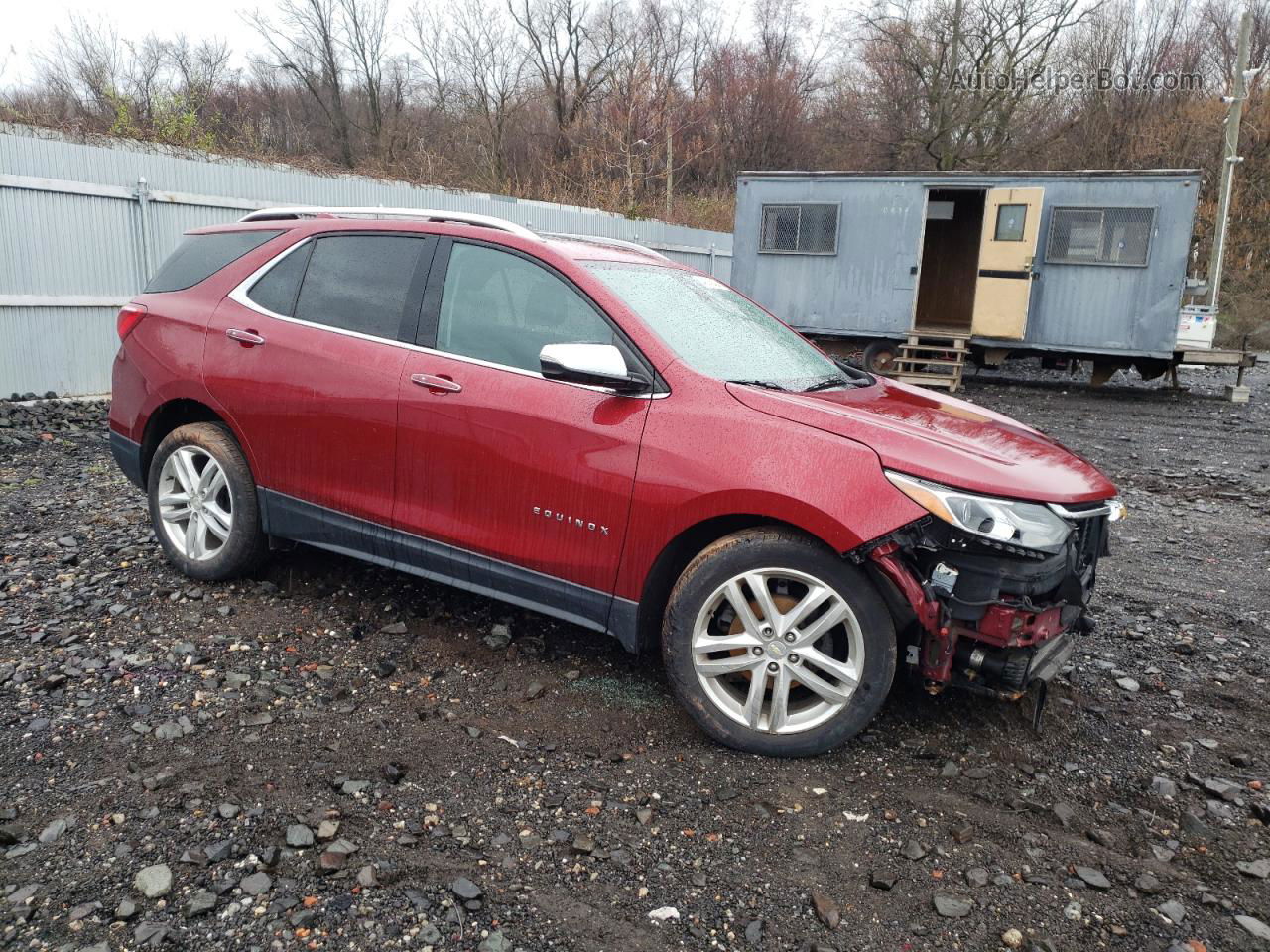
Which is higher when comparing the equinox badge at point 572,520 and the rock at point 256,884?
the equinox badge at point 572,520

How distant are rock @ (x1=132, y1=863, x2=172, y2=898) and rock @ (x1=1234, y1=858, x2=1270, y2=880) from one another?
3007mm

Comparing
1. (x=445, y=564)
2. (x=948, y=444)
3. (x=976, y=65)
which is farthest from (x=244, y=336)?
(x=976, y=65)

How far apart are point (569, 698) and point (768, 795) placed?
3.06ft

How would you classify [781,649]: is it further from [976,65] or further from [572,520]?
[976,65]

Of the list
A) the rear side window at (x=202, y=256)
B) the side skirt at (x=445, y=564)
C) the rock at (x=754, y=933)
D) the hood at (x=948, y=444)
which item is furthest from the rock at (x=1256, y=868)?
the rear side window at (x=202, y=256)

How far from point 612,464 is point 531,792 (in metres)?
1.14

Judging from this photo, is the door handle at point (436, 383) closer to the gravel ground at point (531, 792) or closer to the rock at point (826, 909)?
the gravel ground at point (531, 792)

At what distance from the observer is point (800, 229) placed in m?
15.1

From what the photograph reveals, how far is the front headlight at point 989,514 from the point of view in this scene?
281 centimetres

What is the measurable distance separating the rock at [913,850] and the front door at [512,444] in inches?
50.9

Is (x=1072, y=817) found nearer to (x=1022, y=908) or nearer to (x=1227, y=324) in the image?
(x=1022, y=908)

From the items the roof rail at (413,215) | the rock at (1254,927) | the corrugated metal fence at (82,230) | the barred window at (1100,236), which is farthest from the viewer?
the barred window at (1100,236)

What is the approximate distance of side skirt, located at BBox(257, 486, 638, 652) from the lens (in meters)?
3.37

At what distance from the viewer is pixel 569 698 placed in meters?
3.53
